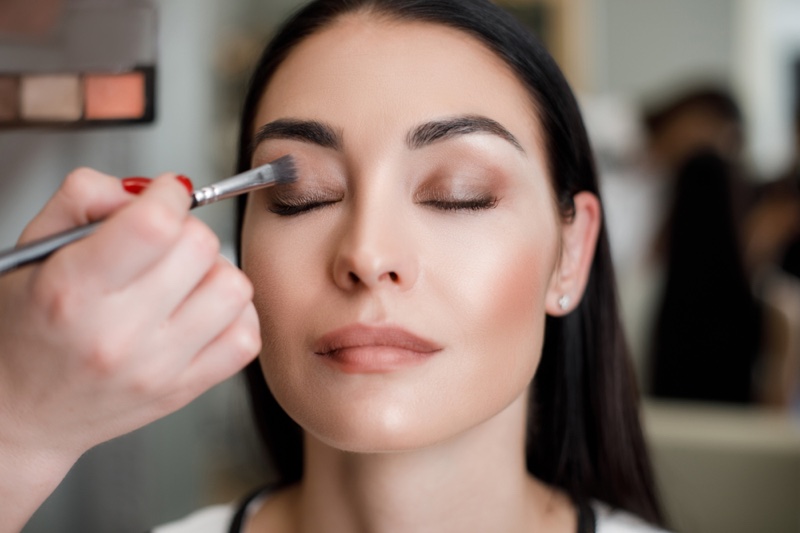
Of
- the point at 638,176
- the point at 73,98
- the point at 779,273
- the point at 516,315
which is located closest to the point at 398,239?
the point at 516,315

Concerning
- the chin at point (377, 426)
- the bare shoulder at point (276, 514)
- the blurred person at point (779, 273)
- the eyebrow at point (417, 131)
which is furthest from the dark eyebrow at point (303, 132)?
the blurred person at point (779, 273)

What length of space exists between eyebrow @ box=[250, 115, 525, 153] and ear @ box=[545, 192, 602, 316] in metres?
0.15

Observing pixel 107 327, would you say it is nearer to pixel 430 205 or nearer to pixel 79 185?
pixel 79 185

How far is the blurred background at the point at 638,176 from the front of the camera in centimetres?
89

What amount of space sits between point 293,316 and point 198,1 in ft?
5.58

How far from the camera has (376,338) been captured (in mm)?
711

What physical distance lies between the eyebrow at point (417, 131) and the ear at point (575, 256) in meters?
0.15

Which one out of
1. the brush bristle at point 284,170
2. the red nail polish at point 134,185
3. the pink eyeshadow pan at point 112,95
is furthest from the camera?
the pink eyeshadow pan at point 112,95

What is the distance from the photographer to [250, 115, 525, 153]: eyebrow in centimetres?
76

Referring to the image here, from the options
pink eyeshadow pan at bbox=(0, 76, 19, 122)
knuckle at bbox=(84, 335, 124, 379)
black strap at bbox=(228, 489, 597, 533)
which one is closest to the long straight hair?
black strap at bbox=(228, 489, 597, 533)

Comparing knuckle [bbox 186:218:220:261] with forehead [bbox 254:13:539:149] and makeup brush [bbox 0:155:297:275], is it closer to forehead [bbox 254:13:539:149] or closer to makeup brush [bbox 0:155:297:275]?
makeup brush [bbox 0:155:297:275]

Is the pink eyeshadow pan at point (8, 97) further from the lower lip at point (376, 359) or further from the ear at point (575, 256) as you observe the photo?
the ear at point (575, 256)

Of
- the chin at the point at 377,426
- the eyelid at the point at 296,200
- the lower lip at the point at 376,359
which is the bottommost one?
the chin at the point at 377,426

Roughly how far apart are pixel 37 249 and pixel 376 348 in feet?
0.91
